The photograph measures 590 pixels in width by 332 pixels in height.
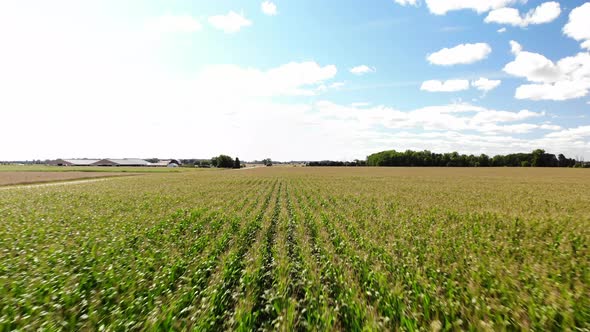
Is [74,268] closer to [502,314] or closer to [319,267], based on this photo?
[319,267]

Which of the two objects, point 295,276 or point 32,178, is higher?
point 32,178

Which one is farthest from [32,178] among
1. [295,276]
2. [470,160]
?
[470,160]

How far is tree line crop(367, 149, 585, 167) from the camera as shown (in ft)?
454

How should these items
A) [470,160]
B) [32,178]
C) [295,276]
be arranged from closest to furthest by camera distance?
[295,276] < [32,178] < [470,160]

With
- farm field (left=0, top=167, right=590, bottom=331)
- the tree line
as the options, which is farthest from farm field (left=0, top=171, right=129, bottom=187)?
the tree line

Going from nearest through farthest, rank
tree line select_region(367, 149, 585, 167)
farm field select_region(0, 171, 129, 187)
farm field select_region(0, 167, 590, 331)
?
farm field select_region(0, 167, 590, 331), farm field select_region(0, 171, 129, 187), tree line select_region(367, 149, 585, 167)

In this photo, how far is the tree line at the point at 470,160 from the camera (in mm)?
138500

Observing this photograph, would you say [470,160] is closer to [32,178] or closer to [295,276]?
[295,276]

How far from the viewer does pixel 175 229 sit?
39.4 ft

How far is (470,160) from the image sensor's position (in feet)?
501

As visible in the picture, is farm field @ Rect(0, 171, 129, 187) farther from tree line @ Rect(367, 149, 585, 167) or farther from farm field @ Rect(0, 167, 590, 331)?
tree line @ Rect(367, 149, 585, 167)

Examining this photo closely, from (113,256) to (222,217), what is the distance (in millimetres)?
6808

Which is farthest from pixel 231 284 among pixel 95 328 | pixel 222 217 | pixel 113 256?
pixel 222 217

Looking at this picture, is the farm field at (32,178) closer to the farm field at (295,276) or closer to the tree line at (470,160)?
the farm field at (295,276)
